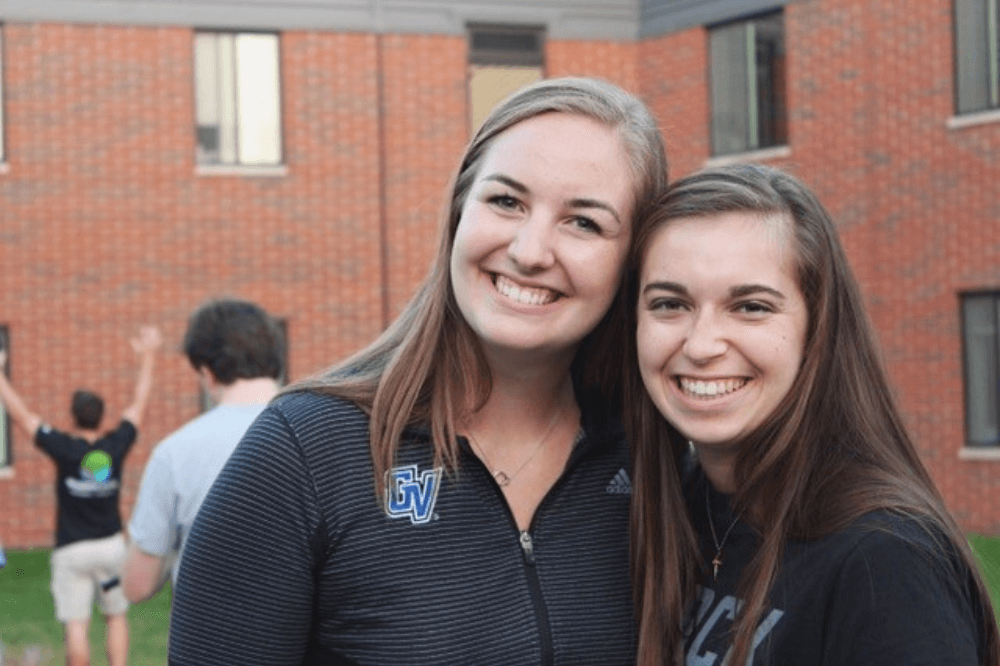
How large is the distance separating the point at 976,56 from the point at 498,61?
587 cm

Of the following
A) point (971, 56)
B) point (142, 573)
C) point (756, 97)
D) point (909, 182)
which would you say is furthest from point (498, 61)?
point (142, 573)

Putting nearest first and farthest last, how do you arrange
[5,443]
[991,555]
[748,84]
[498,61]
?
1. [991,555]
2. [5,443]
3. [748,84]
4. [498,61]

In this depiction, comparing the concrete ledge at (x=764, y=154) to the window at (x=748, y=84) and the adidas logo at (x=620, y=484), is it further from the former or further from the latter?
the adidas logo at (x=620, y=484)

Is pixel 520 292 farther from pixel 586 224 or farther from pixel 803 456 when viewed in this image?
pixel 803 456

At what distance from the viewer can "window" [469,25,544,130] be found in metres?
18.7

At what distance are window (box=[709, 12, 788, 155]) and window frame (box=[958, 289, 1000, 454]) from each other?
10.4 feet

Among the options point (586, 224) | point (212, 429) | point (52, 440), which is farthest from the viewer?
point (52, 440)

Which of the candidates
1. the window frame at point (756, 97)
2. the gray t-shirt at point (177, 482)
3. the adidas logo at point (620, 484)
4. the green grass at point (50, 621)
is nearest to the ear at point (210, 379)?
the gray t-shirt at point (177, 482)

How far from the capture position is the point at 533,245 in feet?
8.34

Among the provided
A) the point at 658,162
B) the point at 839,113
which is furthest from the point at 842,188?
the point at 658,162

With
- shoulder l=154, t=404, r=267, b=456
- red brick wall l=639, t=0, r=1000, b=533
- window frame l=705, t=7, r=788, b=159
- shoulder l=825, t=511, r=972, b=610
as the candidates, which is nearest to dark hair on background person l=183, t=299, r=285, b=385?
shoulder l=154, t=404, r=267, b=456

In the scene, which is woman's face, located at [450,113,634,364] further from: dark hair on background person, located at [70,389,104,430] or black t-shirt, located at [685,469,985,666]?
dark hair on background person, located at [70,389,104,430]

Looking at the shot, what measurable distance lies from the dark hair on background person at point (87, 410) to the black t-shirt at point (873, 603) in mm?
7083

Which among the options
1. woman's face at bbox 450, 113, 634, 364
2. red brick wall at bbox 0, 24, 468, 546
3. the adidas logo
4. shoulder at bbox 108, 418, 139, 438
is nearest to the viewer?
woman's face at bbox 450, 113, 634, 364
